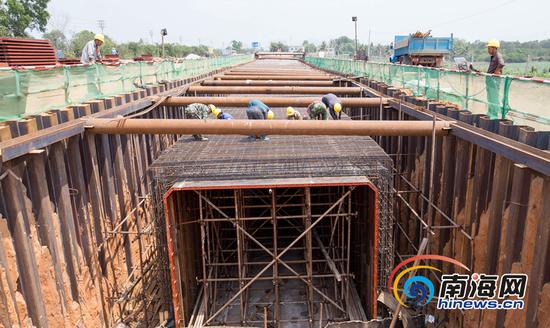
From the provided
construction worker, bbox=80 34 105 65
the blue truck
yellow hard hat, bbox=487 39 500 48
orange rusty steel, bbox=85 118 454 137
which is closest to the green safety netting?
construction worker, bbox=80 34 105 65

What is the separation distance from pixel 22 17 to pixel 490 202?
7322 cm

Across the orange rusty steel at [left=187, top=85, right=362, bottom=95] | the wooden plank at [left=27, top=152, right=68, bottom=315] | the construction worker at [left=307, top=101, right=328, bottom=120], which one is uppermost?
the orange rusty steel at [left=187, top=85, right=362, bottom=95]

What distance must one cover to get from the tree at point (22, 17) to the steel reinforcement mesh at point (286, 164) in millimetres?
60895

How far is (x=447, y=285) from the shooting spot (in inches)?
299

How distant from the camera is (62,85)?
8695 mm

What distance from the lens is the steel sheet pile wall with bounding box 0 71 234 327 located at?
19.5ft

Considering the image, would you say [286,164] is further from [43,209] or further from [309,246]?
[43,209]

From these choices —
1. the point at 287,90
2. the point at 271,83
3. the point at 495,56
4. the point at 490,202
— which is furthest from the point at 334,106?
the point at 271,83

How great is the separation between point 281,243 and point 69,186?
707 centimetres

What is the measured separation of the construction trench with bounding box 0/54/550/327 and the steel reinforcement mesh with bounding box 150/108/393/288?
48 mm

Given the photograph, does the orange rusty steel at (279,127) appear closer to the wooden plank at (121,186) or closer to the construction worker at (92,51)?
the wooden plank at (121,186)

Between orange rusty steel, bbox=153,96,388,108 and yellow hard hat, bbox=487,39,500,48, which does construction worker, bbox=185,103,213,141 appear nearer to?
orange rusty steel, bbox=153,96,388,108

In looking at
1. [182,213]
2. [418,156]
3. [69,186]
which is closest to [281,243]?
[182,213]

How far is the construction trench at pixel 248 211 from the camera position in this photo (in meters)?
5.96
